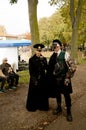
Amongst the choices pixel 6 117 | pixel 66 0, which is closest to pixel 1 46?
pixel 66 0

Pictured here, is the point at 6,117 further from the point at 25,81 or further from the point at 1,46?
the point at 1,46

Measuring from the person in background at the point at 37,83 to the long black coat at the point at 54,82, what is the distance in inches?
10.8

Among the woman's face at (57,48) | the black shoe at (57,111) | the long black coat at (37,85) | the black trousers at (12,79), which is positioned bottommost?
the black trousers at (12,79)

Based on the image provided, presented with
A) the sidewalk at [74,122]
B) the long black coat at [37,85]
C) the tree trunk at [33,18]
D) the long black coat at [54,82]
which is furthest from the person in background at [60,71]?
the tree trunk at [33,18]

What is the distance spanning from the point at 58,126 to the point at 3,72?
672 cm

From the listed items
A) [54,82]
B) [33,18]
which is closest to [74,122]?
[54,82]

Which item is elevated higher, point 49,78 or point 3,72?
point 49,78

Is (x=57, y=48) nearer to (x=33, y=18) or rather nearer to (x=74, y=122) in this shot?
(x=74, y=122)

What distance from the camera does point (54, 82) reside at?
8.95 m

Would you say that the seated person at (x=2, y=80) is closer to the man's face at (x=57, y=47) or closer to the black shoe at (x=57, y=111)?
the black shoe at (x=57, y=111)

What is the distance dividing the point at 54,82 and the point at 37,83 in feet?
1.91

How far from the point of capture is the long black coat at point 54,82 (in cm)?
852

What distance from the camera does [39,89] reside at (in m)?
9.33

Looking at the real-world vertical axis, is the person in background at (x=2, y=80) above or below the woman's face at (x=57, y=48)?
below
